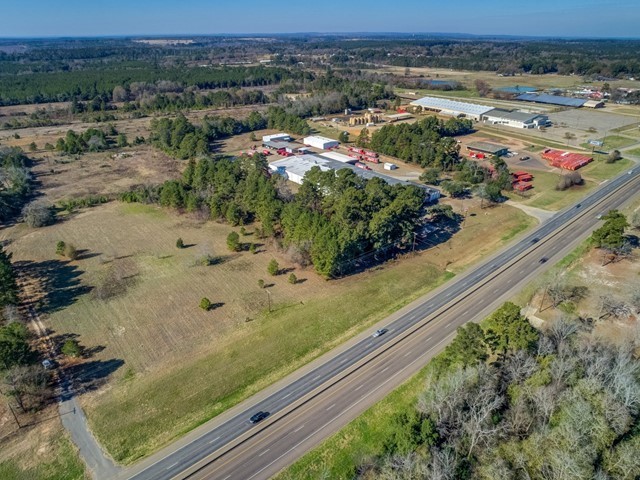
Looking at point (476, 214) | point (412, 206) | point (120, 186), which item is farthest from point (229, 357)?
point (120, 186)

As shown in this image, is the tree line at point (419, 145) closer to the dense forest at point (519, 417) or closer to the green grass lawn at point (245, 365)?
the green grass lawn at point (245, 365)

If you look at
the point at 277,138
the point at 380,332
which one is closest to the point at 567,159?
the point at 277,138

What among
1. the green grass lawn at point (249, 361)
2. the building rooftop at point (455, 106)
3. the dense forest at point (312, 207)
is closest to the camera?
the green grass lawn at point (249, 361)

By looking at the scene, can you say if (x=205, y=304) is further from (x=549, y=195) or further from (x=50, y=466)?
(x=549, y=195)

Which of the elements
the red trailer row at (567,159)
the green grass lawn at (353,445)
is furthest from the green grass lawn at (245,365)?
the red trailer row at (567,159)

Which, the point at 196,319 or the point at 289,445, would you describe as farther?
the point at 196,319

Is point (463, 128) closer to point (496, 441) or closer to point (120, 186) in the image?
point (120, 186)

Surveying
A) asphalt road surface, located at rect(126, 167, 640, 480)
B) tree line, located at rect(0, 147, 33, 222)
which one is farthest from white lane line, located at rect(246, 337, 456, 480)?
tree line, located at rect(0, 147, 33, 222)
